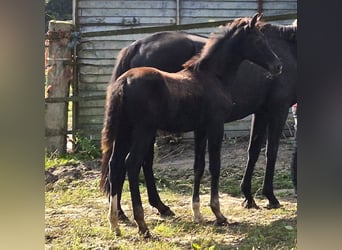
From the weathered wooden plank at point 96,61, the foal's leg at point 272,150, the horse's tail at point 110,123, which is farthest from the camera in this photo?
the foal's leg at point 272,150

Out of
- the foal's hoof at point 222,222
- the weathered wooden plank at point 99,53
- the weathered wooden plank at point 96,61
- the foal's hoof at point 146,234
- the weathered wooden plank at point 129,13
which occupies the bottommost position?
the foal's hoof at point 146,234

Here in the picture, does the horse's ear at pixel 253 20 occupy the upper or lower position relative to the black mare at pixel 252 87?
upper

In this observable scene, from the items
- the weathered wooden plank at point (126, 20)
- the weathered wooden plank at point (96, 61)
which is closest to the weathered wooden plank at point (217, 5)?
the weathered wooden plank at point (126, 20)

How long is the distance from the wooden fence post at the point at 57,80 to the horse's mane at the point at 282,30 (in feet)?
2.96

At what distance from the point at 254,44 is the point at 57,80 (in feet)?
3.04

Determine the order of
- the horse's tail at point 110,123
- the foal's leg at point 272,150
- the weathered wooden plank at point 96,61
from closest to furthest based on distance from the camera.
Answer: the horse's tail at point 110,123
the weathered wooden plank at point 96,61
the foal's leg at point 272,150

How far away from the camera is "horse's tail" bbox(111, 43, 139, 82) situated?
2.26 meters

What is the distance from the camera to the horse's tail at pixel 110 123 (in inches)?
86.3

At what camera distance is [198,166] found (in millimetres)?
2330

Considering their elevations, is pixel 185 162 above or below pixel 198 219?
Result: above

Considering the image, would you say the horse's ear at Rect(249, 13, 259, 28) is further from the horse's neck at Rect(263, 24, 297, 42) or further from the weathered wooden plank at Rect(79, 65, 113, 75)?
the weathered wooden plank at Rect(79, 65, 113, 75)

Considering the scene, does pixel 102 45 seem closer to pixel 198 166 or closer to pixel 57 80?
pixel 57 80

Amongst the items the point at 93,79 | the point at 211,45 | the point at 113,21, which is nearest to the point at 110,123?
the point at 93,79

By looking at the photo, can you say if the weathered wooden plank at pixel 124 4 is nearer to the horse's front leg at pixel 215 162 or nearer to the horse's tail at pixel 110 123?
the horse's tail at pixel 110 123
